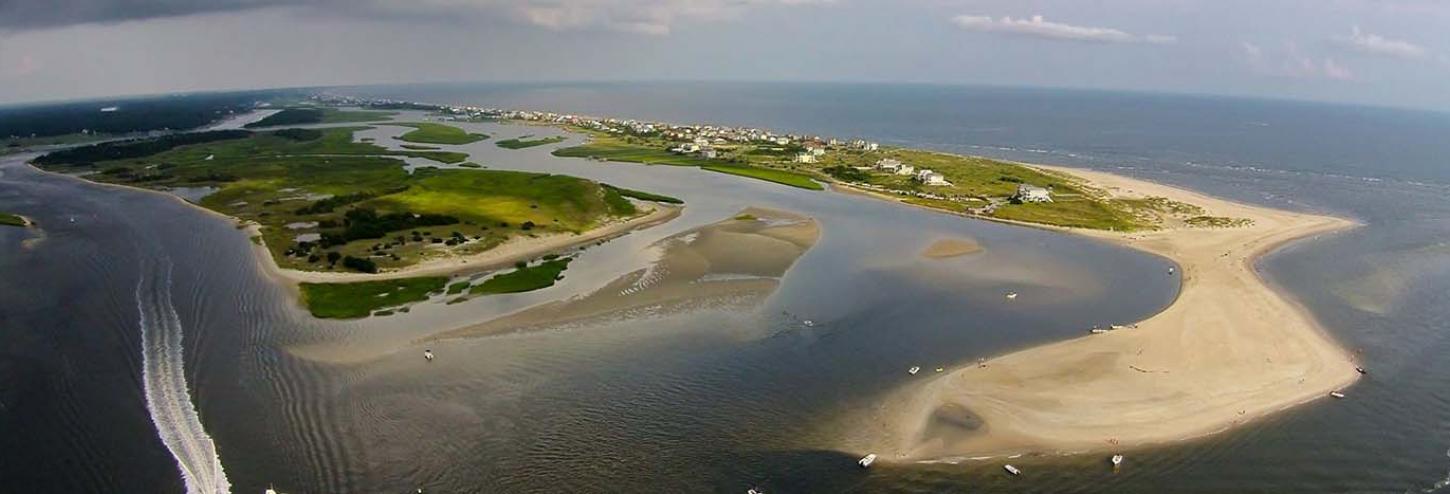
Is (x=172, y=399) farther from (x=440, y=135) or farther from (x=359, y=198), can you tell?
(x=440, y=135)

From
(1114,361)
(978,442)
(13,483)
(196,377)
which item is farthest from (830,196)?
(13,483)

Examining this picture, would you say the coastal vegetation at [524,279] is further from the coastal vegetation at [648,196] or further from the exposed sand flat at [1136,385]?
the coastal vegetation at [648,196]

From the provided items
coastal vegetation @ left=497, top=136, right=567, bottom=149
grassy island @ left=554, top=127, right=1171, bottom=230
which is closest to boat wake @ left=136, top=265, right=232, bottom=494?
grassy island @ left=554, top=127, right=1171, bottom=230

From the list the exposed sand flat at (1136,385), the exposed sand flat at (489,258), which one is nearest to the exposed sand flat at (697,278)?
the exposed sand flat at (489,258)

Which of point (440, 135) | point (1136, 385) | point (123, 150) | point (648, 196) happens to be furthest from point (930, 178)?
point (123, 150)

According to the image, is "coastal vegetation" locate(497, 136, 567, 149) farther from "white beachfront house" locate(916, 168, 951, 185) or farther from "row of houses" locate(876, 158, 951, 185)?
"white beachfront house" locate(916, 168, 951, 185)
